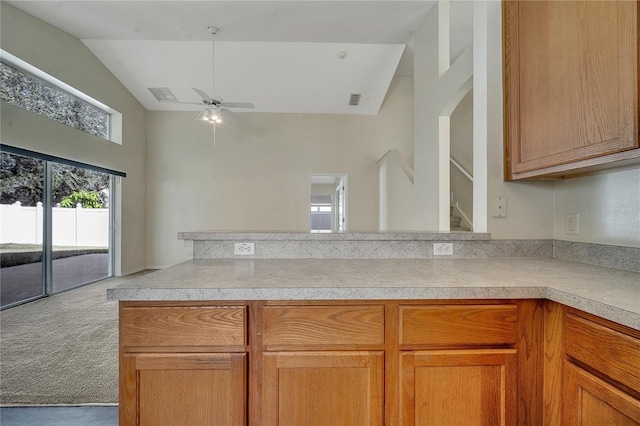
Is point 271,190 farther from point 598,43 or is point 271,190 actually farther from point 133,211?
point 598,43

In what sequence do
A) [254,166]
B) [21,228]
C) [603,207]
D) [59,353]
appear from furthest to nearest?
[254,166]
[21,228]
[59,353]
[603,207]

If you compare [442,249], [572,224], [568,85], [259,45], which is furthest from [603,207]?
[259,45]

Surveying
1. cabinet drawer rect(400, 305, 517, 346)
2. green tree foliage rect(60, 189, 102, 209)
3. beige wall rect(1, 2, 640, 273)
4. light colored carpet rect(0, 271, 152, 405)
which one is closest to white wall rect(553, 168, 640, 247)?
cabinet drawer rect(400, 305, 517, 346)

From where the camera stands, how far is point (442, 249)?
1.63 meters

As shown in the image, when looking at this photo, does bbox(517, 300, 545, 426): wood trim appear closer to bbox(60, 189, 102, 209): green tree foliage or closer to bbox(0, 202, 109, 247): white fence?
bbox(0, 202, 109, 247): white fence

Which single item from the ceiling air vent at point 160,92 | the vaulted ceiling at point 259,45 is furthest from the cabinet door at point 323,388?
the ceiling air vent at point 160,92

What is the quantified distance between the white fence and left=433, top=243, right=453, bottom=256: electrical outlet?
4676mm

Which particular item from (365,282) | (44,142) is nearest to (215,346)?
(365,282)

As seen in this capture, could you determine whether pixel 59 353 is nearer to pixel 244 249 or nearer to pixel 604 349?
pixel 244 249

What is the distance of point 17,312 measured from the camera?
3199 millimetres

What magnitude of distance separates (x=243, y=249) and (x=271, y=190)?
4.24 metres

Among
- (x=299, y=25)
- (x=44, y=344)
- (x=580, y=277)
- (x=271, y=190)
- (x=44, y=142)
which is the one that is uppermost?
(x=299, y=25)

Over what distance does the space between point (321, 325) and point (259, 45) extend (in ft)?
14.1

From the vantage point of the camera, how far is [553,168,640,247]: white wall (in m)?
1.25
